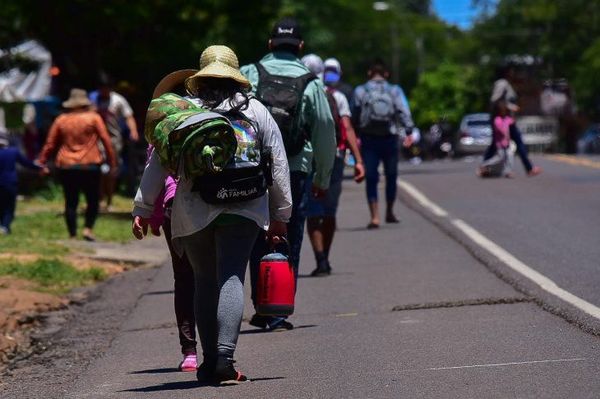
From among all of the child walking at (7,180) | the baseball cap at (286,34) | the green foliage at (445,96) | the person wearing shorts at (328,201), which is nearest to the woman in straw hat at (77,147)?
the child walking at (7,180)

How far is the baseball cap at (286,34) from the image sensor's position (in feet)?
31.2

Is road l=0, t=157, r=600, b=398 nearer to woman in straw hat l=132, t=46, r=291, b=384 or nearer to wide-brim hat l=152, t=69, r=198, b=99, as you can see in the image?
woman in straw hat l=132, t=46, r=291, b=384

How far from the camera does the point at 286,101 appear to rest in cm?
922

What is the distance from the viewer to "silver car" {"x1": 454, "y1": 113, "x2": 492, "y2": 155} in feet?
181

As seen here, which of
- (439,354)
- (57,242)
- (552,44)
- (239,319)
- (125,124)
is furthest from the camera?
(552,44)

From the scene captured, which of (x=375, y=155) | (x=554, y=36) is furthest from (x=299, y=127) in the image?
(x=554, y=36)

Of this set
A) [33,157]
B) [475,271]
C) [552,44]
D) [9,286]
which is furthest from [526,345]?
[552,44]

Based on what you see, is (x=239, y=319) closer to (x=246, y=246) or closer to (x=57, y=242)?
(x=246, y=246)

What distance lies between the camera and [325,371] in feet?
24.8

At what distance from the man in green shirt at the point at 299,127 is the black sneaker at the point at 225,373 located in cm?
200

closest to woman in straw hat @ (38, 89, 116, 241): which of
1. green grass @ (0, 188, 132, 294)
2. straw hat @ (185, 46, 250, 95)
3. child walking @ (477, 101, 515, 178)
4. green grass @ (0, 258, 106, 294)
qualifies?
green grass @ (0, 188, 132, 294)

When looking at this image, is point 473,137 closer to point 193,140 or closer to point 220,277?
point 220,277

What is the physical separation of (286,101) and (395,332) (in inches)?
61.0

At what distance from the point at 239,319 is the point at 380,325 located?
2.34 m
